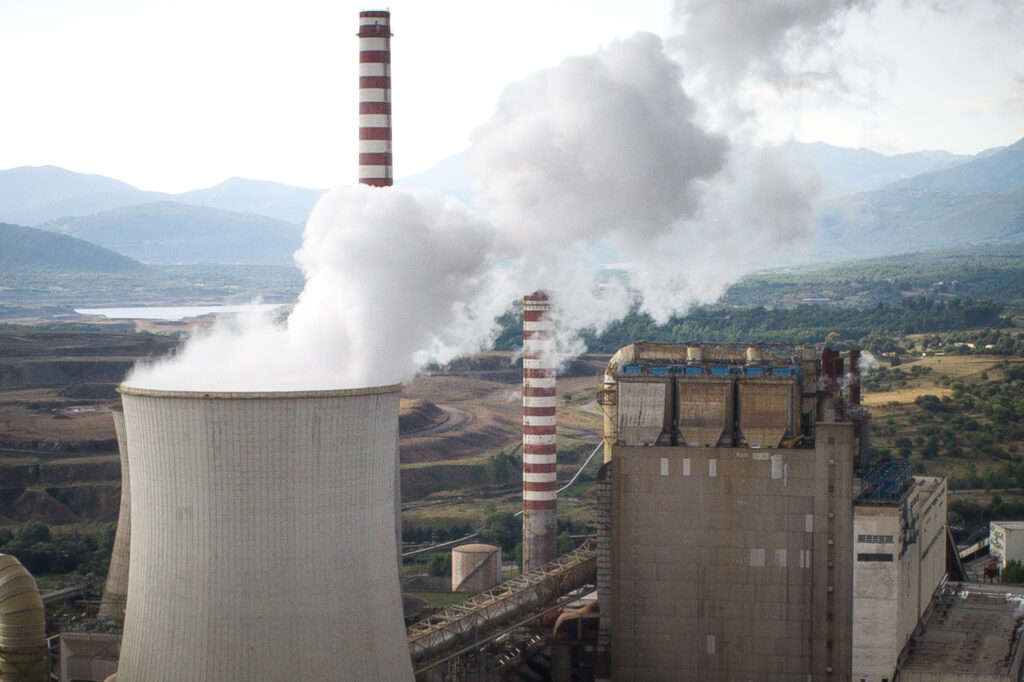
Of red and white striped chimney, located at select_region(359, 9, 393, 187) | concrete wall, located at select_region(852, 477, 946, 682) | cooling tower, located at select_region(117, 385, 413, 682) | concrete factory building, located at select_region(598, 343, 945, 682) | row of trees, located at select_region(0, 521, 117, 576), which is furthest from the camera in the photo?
row of trees, located at select_region(0, 521, 117, 576)

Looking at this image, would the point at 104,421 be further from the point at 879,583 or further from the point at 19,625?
the point at 879,583

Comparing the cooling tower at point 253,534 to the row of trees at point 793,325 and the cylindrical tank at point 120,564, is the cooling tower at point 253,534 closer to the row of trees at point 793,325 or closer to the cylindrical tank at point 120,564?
the cylindrical tank at point 120,564

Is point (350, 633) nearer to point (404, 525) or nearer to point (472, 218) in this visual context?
point (472, 218)

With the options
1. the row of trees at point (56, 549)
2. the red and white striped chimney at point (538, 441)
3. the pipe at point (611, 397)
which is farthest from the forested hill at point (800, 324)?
the pipe at point (611, 397)

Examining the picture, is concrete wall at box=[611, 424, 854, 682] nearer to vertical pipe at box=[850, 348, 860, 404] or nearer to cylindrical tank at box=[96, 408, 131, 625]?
vertical pipe at box=[850, 348, 860, 404]

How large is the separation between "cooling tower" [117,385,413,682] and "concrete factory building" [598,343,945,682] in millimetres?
8892

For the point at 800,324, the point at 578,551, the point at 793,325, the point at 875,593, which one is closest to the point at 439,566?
the point at 578,551

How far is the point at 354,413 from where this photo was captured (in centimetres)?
2141

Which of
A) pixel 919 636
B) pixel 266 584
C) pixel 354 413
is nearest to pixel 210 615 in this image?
pixel 266 584

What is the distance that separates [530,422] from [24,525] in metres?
22.7

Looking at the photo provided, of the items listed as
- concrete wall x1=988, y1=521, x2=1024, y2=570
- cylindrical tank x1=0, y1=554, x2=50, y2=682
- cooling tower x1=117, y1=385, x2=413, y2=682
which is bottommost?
concrete wall x1=988, y1=521, x2=1024, y2=570

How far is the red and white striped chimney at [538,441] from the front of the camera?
124 feet

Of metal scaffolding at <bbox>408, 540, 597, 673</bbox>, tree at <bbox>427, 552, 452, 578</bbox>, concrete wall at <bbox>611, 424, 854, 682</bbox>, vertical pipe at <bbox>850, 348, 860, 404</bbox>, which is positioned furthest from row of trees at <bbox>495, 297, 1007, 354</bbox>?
concrete wall at <bbox>611, 424, 854, 682</bbox>

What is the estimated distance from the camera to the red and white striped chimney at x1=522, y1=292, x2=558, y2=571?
3781 centimetres
